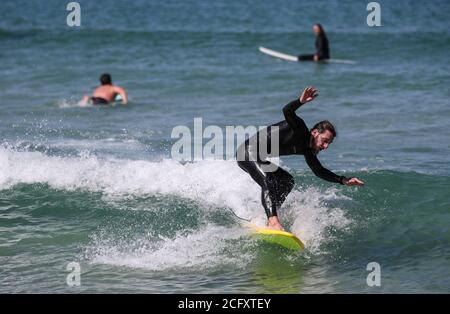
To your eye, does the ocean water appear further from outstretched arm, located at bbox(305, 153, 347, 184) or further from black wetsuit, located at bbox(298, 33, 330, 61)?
outstretched arm, located at bbox(305, 153, 347, 184)

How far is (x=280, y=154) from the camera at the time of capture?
889 cm

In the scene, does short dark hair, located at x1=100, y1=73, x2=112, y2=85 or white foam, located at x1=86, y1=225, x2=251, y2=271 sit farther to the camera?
short dark hair, located at x1=100, y1=73, x2=112, y2=85

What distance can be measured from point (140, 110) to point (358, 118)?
466cm

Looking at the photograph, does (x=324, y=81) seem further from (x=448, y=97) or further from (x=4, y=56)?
(x=4, y=56)

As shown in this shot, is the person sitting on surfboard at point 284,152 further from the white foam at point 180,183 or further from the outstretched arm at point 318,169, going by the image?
the white foam at point 180,183

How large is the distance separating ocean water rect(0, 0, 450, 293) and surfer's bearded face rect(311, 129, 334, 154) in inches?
49.4

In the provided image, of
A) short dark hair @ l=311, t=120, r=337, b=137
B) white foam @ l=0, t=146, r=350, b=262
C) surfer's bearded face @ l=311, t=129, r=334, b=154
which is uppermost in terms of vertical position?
short dark hair @ l=311, t=120, r=337, b=137

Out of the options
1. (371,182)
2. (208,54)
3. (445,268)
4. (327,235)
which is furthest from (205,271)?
(208,54)

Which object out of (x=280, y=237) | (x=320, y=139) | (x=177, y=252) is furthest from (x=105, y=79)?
(x=320, y=139)

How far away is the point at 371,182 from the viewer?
39.0 feet

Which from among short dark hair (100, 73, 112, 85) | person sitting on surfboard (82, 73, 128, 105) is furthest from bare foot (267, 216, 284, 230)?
short dark hair (100, 73, 112, 85)

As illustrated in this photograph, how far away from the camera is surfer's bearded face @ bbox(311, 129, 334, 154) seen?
851cm

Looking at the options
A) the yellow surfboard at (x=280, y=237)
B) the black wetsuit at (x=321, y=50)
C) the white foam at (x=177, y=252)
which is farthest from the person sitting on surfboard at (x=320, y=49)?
the yellow surfboard at (x=280, y=237)

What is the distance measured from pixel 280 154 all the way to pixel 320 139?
525 mm
